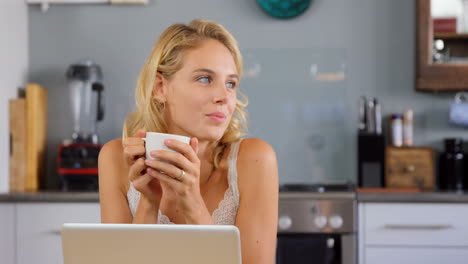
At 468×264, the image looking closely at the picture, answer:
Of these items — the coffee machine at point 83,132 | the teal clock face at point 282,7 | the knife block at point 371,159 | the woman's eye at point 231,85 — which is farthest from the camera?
the teal clock face at point 282,7

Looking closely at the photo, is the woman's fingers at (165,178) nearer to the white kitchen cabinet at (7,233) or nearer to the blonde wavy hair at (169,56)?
the blonde wavy hair at (169,56)

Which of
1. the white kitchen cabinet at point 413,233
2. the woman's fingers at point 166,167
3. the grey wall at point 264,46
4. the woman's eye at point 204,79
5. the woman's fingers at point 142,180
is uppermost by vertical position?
the grey wall at point 264,46

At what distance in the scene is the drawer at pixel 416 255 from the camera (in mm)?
2561

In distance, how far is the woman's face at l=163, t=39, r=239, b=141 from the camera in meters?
1.24

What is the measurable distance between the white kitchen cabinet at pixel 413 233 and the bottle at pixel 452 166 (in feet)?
1.25

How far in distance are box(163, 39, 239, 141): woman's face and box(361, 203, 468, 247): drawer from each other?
152 cm

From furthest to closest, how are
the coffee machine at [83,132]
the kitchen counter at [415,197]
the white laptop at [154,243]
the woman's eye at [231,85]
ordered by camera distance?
the coffee machine at [83,132]
the kitchen counter at [415,197]
the woman's eye at [231,85]
the white laptop at [154,243]

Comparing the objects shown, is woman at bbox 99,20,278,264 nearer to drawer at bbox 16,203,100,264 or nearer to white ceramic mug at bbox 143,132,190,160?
white ceramic mug at bbox 143,132,190,160

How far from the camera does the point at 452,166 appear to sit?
9.66 feet

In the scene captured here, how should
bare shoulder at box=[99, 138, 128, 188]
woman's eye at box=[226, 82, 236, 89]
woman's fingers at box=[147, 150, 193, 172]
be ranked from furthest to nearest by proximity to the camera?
bare shoulder at box=[99, 138, 128, 188], woman's eye at box=[226, 82, 236, 89], woman's fingers at box=[147, 150, 193, 172]

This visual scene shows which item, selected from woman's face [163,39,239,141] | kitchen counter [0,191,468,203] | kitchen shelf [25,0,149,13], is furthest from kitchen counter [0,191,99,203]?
woman's face [163,39,239,141]

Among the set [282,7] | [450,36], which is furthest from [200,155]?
[450,36]

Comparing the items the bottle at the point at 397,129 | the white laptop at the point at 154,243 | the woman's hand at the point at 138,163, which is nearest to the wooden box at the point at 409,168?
the bottle at the point at 397,129

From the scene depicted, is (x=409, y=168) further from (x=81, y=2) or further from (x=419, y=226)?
(x=81, y=2)
